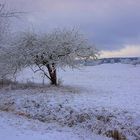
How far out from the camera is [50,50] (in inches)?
1232

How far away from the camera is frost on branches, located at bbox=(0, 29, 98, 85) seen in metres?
31.3

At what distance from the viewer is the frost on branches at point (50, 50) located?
1232 inches

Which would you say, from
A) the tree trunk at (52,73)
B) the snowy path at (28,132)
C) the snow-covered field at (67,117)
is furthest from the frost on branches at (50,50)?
the snowy path at (28,132)

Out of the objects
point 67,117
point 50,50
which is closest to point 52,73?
point 50,50

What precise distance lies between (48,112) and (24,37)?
1358 cm

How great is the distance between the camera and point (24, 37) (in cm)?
3209

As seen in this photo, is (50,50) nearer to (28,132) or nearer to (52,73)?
(52,73)

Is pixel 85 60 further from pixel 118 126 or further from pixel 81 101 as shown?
pixel 118 126

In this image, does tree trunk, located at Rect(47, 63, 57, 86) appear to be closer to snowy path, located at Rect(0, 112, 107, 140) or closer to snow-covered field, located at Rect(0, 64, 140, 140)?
snow-covered field, located at Rect(0, 64, 140, 140)

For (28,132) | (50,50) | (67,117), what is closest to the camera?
(28,132)

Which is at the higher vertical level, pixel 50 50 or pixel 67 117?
pixel 50 50

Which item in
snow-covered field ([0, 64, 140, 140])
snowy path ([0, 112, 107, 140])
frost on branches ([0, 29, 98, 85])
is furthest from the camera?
frost on branches ([0, 29, 98, 85])

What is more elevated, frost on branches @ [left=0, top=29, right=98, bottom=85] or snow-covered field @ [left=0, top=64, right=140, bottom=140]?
frost on branches @ [left=0, top=29, right=98, bottom=85]

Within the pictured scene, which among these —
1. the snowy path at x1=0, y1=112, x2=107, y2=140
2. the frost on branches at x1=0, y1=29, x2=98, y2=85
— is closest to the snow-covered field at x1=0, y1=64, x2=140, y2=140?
the snowy path at x1=0, y1=112, x2=107, y2=140
